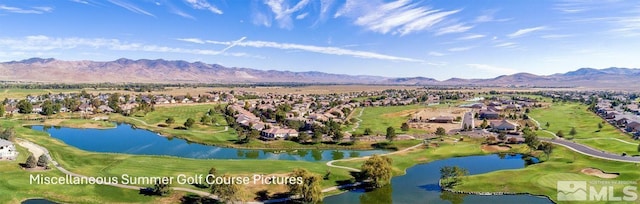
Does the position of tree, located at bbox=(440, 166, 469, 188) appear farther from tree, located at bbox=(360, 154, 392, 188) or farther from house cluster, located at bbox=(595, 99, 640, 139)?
house cluster, located at bbox=(595, 99, 640, 139)

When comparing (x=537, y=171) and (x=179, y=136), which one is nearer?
(x=537, y=171)

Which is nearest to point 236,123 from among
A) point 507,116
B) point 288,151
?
point 288,151

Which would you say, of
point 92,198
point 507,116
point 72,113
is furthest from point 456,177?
point 72,113

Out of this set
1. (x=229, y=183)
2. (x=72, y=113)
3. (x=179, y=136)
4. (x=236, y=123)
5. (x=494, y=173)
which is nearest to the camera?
(x=229, y=183)

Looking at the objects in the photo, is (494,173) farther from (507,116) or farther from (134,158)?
(507,116)

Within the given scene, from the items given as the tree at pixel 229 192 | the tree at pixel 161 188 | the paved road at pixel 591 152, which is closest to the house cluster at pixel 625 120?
the paved road at pixel 591 152

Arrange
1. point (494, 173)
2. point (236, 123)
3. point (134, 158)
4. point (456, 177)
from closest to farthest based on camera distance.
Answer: point (456, 177) < point (494, 173) < point (134, 158) < point (236, 123)

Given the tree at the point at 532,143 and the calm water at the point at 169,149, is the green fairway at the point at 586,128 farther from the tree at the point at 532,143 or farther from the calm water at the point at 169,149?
the calm water at the point at 169,149
